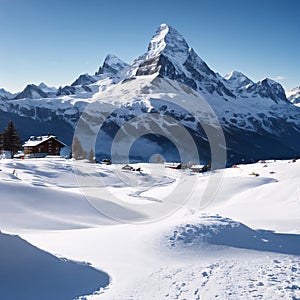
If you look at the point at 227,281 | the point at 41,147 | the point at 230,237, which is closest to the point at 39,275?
the point at 227,281

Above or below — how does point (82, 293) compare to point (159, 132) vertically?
below

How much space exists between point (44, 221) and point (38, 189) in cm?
628

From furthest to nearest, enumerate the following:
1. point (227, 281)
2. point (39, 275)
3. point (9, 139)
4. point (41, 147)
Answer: point (41, 147)
point (9, 139)
point (227, 281)
point (39, 275)

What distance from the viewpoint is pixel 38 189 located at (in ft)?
76.7

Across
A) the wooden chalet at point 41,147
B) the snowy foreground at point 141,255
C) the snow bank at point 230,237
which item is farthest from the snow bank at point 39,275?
the wooden chalet at point 41,147

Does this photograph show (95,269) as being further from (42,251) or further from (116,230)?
(116,230)

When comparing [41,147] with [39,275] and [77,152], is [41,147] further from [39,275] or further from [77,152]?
[39,275]

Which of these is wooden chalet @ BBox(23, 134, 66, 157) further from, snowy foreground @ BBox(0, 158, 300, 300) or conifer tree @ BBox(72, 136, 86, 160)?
snowy foreground @ BBox(0, 158, 300, 300)

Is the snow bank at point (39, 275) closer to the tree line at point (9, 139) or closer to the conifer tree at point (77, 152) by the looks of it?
the tree line at point (9, 139)

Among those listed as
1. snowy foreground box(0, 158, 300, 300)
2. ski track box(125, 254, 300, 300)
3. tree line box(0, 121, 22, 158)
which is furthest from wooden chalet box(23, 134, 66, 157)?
ski track box(125, 254, 300, 300)

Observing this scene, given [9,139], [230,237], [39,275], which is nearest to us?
[39,275]

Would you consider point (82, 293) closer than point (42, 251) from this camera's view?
Yes

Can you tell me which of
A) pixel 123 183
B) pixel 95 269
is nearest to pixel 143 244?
pixel 95 269

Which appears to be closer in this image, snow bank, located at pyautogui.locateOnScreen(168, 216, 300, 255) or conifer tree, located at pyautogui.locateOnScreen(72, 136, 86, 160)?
snow bank, located at pyautogui.locateOnScreen(168, 216, 300, 255)
